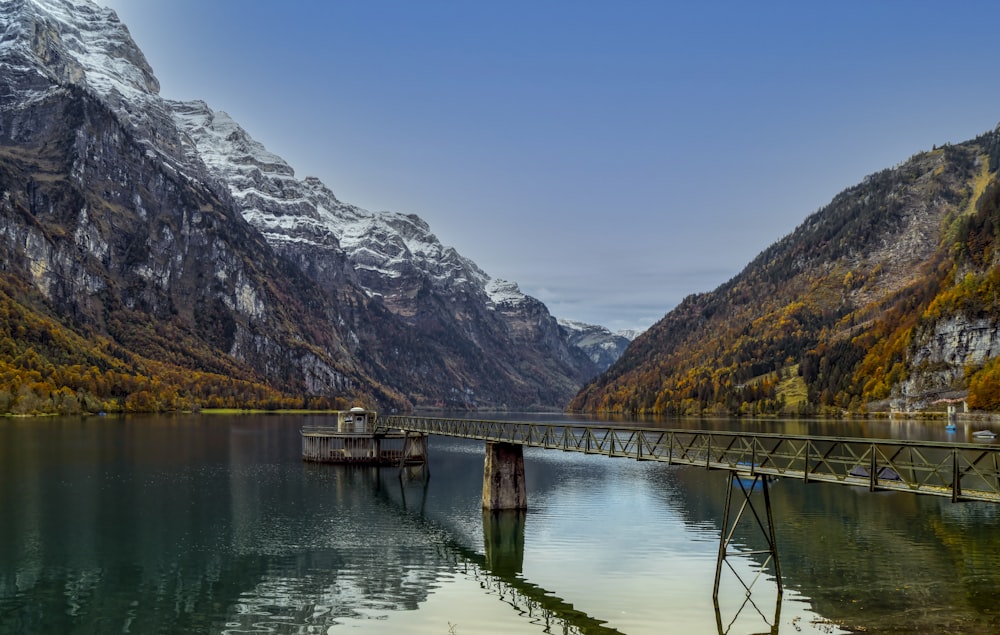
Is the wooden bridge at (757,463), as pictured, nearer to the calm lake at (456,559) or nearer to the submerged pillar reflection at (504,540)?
the submerged pillar reflection at (504,540)

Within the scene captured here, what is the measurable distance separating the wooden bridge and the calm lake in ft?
9.15

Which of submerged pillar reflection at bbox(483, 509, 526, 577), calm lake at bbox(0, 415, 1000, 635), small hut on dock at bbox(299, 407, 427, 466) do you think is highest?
small hut on dock at bbox(299, 407, 427, 466)

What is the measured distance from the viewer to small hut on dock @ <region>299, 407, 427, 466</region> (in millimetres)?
123375

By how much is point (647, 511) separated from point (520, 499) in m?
12.8

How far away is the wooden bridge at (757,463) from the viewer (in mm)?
40562

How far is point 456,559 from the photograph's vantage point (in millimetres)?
57625

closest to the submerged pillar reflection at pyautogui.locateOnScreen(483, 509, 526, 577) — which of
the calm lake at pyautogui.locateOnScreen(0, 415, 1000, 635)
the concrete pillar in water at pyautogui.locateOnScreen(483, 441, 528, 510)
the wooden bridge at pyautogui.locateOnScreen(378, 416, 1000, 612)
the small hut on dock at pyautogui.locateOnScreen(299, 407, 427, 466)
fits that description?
the calm lake at pyautogui.locateOnScreen(0, 415, 1000, 635)

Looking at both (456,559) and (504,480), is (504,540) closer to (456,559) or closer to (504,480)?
(456,559)

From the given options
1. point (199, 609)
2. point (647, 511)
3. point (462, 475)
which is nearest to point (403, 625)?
point (199, 609)

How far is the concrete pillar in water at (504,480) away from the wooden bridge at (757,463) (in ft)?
0.31

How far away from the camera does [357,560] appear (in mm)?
56625

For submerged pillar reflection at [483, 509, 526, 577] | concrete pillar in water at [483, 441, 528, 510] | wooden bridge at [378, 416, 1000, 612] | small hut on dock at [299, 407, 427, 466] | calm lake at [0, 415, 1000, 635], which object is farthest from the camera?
small hut on dock at [299, 407, 427, 466]

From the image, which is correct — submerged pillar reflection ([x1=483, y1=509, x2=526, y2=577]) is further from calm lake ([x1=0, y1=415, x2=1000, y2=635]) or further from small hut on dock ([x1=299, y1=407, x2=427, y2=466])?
small hut on dock ([x1=299, y1=407, x2=427, y2=466])

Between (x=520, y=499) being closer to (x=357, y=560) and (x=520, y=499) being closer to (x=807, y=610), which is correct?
(x=357, y=560)
